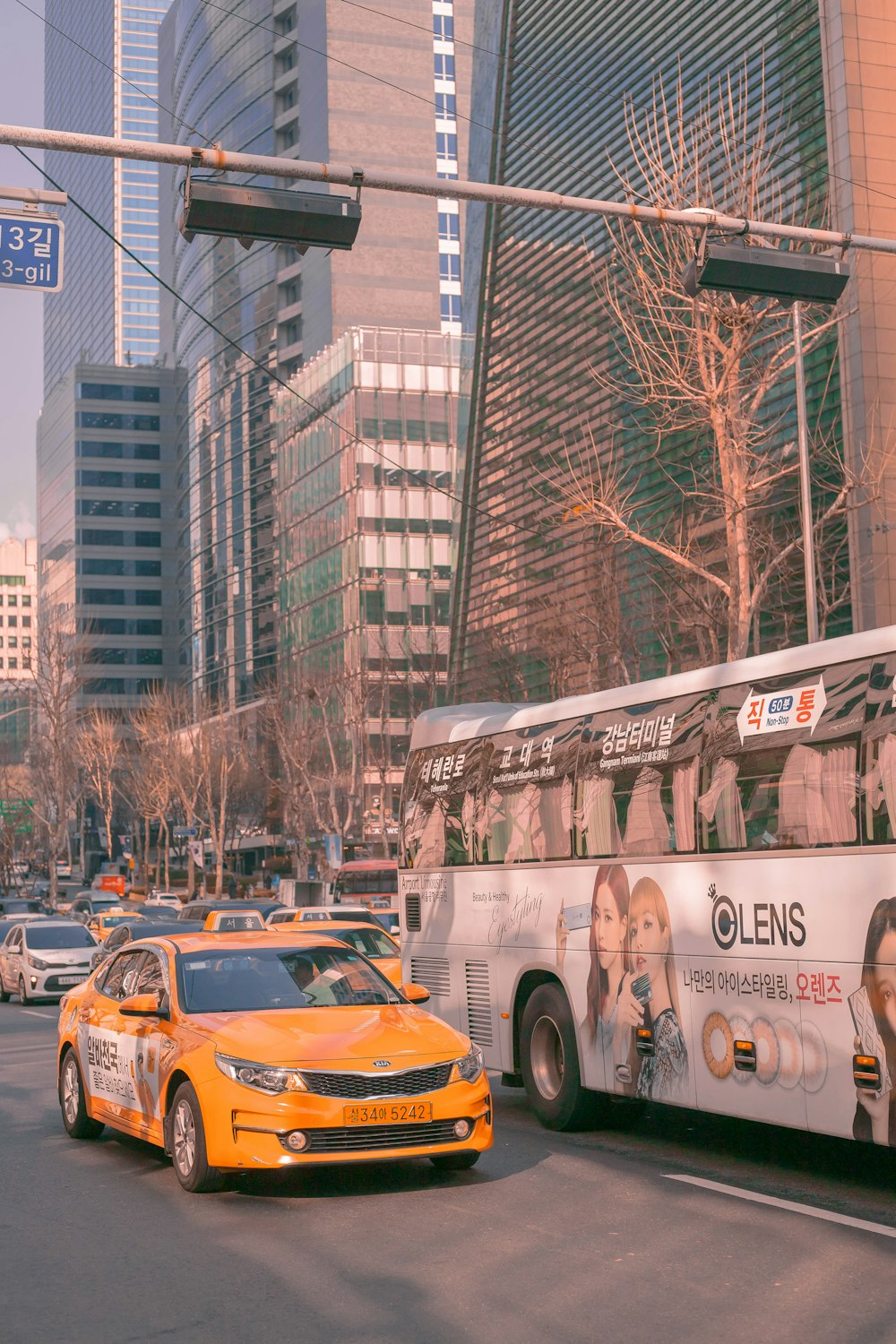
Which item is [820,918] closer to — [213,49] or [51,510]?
[213,49]

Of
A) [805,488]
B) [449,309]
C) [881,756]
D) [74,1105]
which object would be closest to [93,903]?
[805,488]

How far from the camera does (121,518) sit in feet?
495

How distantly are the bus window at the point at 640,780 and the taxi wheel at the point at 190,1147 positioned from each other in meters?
3.40

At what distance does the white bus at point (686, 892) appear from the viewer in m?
8.41

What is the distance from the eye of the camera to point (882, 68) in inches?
1371

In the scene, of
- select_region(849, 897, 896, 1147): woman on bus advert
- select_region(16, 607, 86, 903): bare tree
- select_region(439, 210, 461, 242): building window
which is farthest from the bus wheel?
select_region(439, 210, 461, 242): building window

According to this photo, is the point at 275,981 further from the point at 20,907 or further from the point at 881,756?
the point at 20,907

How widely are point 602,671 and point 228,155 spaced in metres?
27.1

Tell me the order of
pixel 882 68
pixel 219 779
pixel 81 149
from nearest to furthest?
pixel 81 149
pixel 882 68
pixel 219 779

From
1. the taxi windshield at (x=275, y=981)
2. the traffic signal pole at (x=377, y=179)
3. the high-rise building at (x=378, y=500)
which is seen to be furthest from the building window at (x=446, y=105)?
the taxi windshield at (x=275, y=981)

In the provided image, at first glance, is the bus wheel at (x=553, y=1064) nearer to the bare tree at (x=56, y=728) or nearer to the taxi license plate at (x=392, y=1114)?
the taxi license plate at (x=392, y=1114)

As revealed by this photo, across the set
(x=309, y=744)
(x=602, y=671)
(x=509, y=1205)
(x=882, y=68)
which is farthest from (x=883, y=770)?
(x=309, y=744)

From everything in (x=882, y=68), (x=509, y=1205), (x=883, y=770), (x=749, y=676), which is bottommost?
(x=509, y=1205)

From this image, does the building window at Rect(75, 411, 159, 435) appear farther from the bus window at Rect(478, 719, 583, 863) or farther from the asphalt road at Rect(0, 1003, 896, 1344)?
the asphalt road at Rect(0, 1003, 896, 1344)
